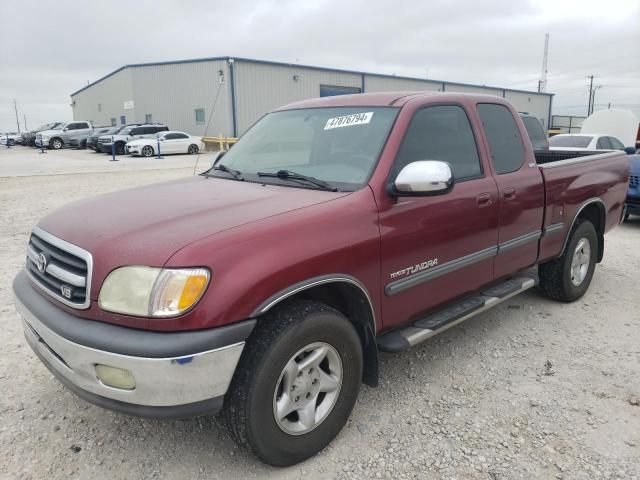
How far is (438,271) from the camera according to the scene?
319cm

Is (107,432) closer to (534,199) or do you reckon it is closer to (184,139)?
(534,199)

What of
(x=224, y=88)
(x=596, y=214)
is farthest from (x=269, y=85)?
(x=596, y=214)

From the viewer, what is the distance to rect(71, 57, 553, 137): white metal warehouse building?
109 feet

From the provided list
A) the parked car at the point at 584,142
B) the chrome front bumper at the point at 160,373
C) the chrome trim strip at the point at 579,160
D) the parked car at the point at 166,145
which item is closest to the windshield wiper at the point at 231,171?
the chrome front bumper at the point at 160,373

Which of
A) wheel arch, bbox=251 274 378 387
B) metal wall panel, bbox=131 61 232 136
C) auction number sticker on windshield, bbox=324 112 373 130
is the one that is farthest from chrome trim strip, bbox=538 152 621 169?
metal wall panel, bbox=131 61 232 136

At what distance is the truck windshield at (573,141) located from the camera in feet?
43.9

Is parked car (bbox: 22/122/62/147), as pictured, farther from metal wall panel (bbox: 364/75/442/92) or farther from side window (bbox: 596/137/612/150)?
side window (bbox: 596/137/612/150)

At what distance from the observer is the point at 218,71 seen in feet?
111

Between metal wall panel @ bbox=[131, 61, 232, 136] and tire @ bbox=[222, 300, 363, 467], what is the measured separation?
105 ft

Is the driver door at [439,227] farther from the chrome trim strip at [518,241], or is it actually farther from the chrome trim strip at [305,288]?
the chrome trim strip at [305,288]

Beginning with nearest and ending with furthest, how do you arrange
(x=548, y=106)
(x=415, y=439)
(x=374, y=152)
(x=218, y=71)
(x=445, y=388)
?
1. (x=415, y=439)
2. (x=374, y=152)
3. (x=445, y=388)
4. (x=218, y=71)
5. (x=548, y=106)

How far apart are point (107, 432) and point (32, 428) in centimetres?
44

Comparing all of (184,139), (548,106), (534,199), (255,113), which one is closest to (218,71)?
(255,113)

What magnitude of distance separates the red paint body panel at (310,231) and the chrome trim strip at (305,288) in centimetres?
3
